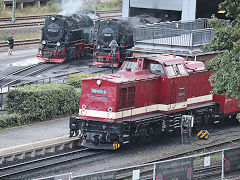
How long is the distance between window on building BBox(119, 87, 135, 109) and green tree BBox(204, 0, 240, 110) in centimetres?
313

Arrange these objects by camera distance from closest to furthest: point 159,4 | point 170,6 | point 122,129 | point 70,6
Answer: point 122,129 < point 170,6 < point 159,4 < point 70,6

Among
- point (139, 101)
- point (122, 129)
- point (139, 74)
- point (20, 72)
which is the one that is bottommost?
point (20, 72)

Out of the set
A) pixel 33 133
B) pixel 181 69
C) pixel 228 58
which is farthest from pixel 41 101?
pixel 228 58

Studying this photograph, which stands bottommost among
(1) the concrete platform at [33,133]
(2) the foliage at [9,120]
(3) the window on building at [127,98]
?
(1) the concrete platform at [33,133]

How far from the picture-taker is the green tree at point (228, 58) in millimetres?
15711

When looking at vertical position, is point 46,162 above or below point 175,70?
below

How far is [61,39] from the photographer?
123 feet

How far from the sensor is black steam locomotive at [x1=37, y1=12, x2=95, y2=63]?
3681 cm

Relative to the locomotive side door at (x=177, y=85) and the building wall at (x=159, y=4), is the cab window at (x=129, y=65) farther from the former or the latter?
the building wall at (x=159, y=4)

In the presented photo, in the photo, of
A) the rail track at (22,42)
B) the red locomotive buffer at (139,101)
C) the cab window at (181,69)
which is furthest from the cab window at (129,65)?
the rail track at (22,42)

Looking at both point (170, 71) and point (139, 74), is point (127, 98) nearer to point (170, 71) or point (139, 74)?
point (139, 74)

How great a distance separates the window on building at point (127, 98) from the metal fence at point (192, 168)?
278cm

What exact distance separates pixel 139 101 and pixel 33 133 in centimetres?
465

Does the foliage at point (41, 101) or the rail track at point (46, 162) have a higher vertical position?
the foliage at point (41, 101)
